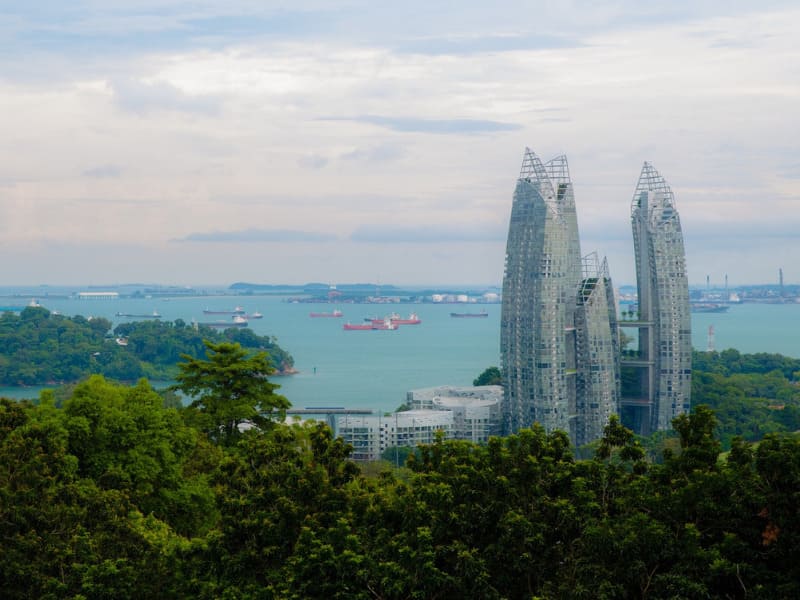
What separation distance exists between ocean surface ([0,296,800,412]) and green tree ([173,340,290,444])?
41041mm

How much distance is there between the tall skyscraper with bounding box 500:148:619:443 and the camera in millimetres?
40312

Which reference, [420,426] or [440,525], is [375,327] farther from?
[440,525]

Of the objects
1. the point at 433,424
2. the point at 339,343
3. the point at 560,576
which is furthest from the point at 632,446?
the point at 339,343

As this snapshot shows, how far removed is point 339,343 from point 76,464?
330 feet

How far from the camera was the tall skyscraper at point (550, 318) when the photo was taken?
40312 millimetres

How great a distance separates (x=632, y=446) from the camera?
1145 centimetres

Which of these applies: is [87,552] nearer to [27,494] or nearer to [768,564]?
[27,494]

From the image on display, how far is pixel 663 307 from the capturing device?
44156 millimetres

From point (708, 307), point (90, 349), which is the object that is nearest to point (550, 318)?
point (90, 349)

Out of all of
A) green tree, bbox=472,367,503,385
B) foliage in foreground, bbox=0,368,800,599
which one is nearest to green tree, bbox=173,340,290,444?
foliage in foreground, bbox=0,368,800,599

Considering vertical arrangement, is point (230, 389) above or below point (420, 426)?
above

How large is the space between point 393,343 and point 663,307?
7065 centimetres

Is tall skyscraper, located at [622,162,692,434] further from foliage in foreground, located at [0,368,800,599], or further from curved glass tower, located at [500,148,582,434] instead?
foliage in foreground, located at [0,368,800,599]

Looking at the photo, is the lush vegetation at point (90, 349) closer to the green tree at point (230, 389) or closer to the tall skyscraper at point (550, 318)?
the tall skyscraper at point (550, 318)
